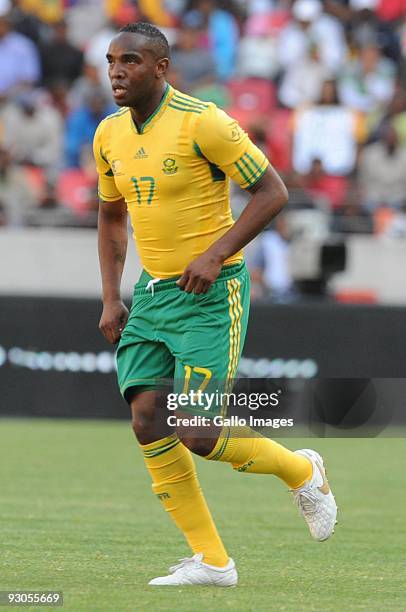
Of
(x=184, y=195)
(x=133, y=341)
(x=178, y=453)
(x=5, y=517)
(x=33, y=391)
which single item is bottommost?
(x=33, y=391)

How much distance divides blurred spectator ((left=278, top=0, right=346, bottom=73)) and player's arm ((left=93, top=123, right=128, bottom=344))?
12204 mm

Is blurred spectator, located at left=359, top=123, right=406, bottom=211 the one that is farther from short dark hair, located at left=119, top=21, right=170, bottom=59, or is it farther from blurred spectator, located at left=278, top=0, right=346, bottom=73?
short dark hair, located at left=119, top=21, right=170, bottom=59

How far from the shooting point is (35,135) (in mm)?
16625

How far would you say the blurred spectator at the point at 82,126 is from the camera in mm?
16625

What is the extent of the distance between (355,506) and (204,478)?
1.75 m

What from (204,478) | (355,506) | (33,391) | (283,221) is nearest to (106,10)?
(283,221)

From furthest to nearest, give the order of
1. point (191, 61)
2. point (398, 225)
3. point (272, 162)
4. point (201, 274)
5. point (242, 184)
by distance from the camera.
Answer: point (191, 61), point (272, 162), point (398, 225), point (242, 184), point (201, 274)

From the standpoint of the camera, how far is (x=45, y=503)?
8961 millimetres

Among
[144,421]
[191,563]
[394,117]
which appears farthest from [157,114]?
[394,117]

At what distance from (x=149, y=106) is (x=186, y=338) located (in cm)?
101

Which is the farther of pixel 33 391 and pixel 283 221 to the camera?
pixel 283 221

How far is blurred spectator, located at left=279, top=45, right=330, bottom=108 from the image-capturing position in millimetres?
17969

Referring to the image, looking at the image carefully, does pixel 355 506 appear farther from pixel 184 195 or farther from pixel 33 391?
pixel 33 391

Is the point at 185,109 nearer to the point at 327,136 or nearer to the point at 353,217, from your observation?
the point at 353,217
